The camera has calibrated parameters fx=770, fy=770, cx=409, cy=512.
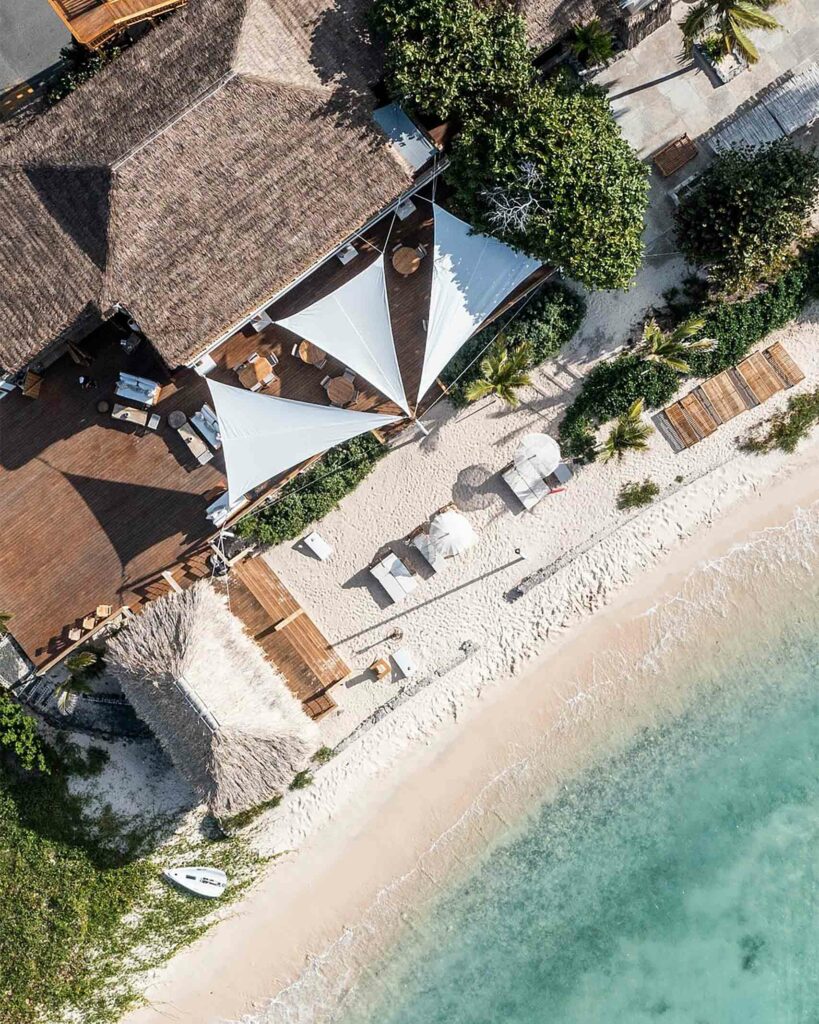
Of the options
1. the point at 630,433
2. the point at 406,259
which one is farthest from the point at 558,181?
the point at 630,433

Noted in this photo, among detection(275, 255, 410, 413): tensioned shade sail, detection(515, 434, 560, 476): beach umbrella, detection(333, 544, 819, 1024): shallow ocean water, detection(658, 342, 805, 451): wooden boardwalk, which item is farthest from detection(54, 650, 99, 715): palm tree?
detection(658, 342, 805, 451): wooden boardwalk

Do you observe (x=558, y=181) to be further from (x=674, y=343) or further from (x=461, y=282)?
(x=674, y=343)

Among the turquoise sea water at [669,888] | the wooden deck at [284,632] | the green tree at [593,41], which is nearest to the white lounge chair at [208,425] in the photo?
the wooden deck at [284,632]

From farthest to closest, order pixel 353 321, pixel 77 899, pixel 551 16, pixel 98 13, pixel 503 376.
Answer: pixel 77 899
pixel 503 376
pixel 353 321
pixel 551 16
pixel 98 13

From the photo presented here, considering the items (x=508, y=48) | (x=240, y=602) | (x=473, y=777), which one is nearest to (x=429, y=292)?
(x=508, y=48)

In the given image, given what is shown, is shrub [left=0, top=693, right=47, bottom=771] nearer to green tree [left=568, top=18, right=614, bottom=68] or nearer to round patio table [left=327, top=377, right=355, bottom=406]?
round patio table [left=327, top=377, right=355, bottom=406]

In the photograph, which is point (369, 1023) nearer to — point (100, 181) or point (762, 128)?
point (100, 181)
